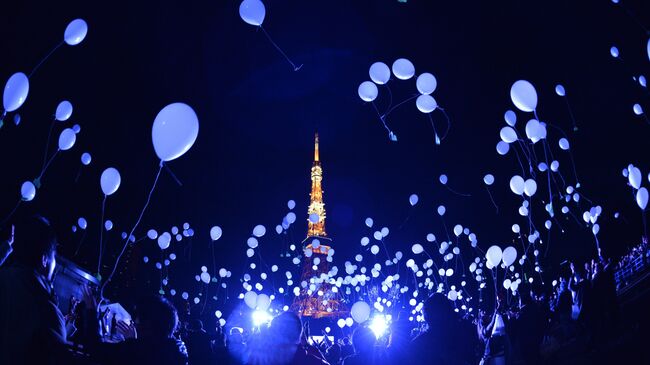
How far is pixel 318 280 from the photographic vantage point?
1734 inches

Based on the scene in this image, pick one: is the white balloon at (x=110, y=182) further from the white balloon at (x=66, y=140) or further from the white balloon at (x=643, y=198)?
the white balloon at (x=643, y=198)

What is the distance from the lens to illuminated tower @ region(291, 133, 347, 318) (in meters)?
47.4

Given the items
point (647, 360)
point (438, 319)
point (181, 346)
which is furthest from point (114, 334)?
point (647, 360)

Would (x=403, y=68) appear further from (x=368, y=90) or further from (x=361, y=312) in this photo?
(x=361, y=312)

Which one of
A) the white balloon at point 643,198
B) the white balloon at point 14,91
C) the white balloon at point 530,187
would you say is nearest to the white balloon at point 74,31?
the white balloon at point 14,91

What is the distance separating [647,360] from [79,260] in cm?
1355

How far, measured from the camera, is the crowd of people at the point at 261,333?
225cm

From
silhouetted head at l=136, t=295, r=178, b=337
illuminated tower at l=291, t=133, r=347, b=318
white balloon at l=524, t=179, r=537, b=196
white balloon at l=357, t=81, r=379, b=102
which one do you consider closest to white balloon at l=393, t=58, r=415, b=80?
white balloon at l=357, t=81, r=379, b=102

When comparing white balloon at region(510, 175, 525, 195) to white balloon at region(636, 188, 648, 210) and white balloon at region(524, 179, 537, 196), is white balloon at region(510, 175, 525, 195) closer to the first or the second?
white balloon at region(524, 179, 537, 196)

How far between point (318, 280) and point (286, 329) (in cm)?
4195

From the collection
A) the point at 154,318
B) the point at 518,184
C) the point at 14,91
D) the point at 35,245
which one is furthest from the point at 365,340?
the point at 518,184

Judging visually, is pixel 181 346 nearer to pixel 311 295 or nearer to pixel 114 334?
pixel 114 334

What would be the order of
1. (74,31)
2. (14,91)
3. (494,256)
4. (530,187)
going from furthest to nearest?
(494,256), (530,187), (74,31), (14,91)

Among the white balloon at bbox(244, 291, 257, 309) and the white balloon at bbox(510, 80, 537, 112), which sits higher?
the white balloon at bbox(510, 80, 537, 112)
